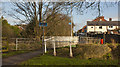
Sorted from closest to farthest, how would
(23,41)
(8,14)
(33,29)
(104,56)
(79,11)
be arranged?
(79,11)
(104,56)
(23,41)
(8,14)
(33,29)

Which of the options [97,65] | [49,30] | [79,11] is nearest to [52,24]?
[49,30]

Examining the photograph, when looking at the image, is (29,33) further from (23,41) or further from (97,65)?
(97,65)

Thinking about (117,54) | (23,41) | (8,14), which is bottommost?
(117,54)

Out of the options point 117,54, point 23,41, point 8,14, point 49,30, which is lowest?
point 117,54

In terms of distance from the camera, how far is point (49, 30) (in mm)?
19406

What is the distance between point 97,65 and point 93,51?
399 centimetres

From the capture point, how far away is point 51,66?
6602 millimetres

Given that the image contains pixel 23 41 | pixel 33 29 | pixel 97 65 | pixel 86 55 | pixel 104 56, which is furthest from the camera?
pixel 33 29

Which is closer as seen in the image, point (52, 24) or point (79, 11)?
point (79, 11)

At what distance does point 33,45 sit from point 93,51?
7.40 metres

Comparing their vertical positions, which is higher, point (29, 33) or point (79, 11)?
point (79, 11)

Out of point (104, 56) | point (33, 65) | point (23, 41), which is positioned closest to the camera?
point (33, 65)

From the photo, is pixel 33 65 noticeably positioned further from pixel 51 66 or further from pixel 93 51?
pixel 93 51

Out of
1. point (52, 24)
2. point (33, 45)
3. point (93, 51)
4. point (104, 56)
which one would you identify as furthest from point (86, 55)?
point (52, 24)
